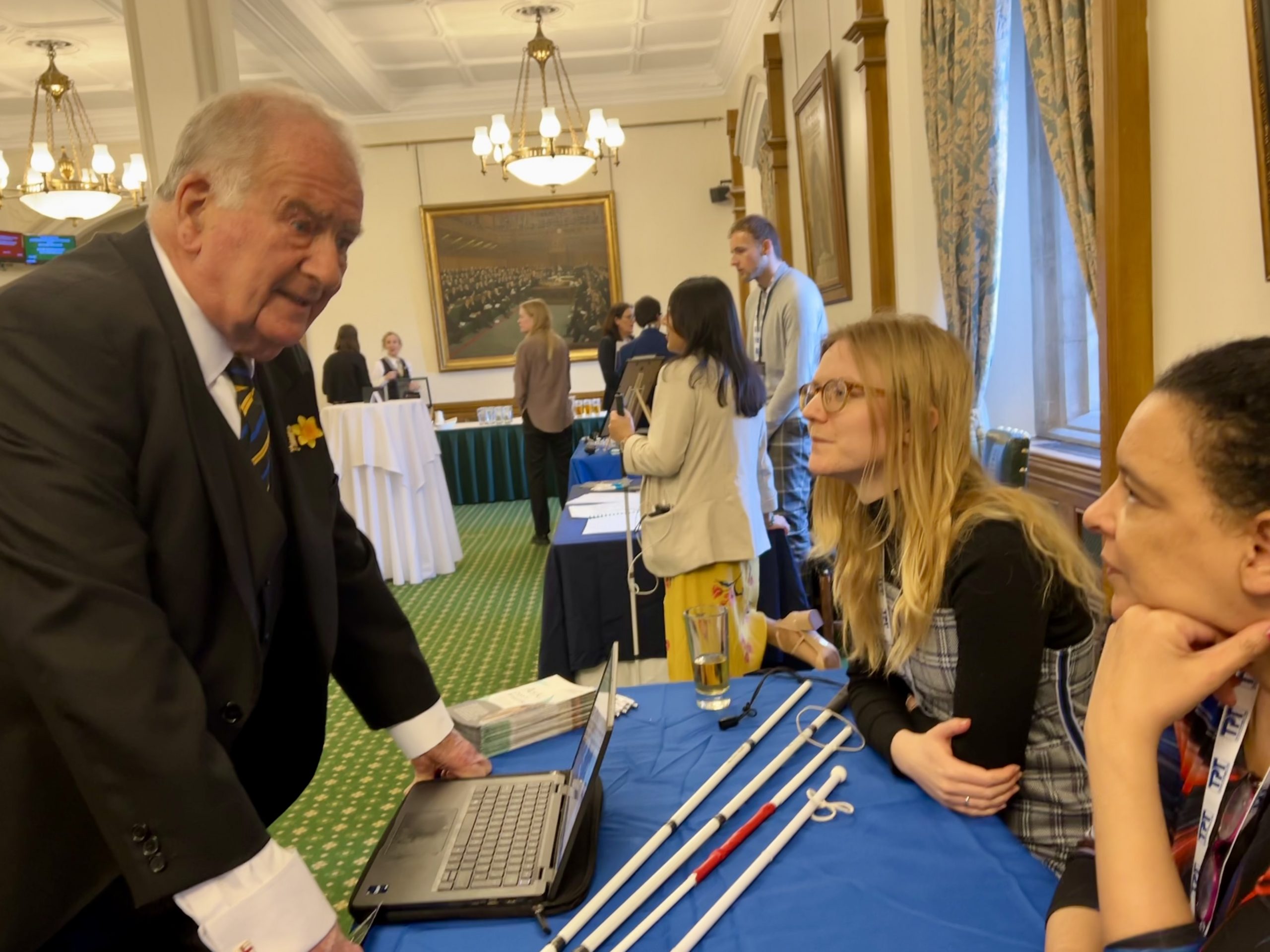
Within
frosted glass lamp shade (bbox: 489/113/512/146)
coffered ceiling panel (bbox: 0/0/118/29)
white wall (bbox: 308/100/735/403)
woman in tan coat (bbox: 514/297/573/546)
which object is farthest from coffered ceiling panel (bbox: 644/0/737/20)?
coffered ceiling panel (bbox: 0/0/118/29)

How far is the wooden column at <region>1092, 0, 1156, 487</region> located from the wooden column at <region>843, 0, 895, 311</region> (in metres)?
1.72

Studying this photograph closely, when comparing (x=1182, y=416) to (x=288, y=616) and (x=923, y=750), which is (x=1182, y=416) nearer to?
(x=923, y=750)

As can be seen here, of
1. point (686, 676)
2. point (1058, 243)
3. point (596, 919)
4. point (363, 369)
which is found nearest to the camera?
point (596, 919)

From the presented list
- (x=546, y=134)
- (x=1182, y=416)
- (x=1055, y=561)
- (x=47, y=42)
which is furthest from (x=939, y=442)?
(x=47, y=42)

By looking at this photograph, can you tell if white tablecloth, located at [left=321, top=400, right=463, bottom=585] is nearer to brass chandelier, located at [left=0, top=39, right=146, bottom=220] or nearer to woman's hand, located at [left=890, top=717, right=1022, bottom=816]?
brass chandelier, located at [left=0, top=39, right=146, bottom=220]

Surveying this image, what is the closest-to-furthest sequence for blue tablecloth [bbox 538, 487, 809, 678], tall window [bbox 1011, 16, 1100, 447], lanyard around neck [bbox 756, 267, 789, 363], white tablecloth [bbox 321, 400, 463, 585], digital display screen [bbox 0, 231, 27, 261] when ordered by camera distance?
blue tablecloth [bbox 538, 487, 809, 678], tall window [bbox 1011, 16, 1100, 447], lanyard around neck [bbox 756, 267, 789, 363], white tablecloth [bbox 321, 400, 463, 585], digital display screen [bbox 0, 231, 27, 261]

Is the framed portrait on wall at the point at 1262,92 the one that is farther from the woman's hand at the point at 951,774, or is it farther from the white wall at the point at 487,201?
the white wall at the point at 487,201

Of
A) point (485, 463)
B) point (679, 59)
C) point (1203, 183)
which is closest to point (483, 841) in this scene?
point (1203, 183)

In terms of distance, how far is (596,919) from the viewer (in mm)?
902

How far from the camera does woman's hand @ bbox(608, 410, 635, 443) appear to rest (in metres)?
2.80

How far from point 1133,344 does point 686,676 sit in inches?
53.2

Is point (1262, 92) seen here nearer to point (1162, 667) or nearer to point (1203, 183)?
point (1203, 183)

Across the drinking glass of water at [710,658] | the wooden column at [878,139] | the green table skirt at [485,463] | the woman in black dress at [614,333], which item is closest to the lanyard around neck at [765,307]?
the wooden column at [878,139]

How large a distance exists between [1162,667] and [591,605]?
7.46 feet
